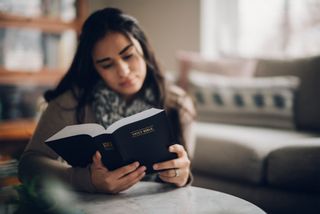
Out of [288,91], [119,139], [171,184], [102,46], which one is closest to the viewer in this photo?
[119,139]

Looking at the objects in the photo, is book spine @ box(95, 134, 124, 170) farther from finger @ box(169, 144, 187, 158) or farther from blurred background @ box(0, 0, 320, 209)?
blurred background @ box(0, 0, 320, 209)

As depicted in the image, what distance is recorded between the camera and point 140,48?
1.45 metres

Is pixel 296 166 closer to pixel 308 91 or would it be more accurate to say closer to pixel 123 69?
pixel 308 91

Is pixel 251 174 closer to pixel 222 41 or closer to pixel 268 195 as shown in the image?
pixel 268 195

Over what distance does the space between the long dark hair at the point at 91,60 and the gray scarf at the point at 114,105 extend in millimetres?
31

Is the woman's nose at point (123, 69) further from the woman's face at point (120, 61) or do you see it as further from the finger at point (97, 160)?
the finger at point (97, 160)

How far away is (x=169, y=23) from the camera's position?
3.33 meters

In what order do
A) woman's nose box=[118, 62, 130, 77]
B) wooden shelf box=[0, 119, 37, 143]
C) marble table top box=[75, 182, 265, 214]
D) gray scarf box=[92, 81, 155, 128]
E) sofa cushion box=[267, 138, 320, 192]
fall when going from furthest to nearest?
wooden shelf box=[0, 119, 37, 143], sofa cushion box=[267, 138, 320, 192], gray scarf box=[92, 81, 155, 128], woman's nose box=[118, 62, 130, 77], marble table top box=[75, 182, 265, 214]

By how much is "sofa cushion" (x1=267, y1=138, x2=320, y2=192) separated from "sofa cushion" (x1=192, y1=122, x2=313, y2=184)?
0.13 ft

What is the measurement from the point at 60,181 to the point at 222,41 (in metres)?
2.28

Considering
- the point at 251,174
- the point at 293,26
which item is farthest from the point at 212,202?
the point at 293,26

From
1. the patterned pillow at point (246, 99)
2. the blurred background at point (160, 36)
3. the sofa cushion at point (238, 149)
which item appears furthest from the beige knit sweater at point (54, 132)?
the blurred background at point (160, 36)

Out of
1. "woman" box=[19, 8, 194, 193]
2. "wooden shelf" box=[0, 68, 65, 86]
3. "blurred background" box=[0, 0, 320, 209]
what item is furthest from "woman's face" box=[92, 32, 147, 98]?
"wooden shelf" box=[0, 68, 65, 86]

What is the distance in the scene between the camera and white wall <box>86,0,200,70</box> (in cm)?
319
